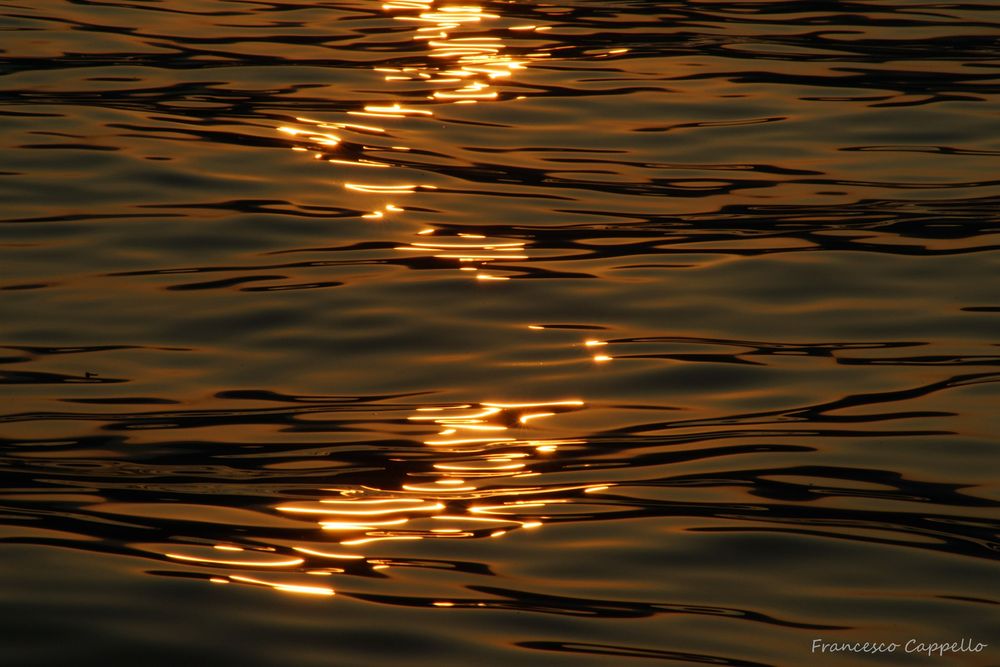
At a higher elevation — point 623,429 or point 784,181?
point 784,181

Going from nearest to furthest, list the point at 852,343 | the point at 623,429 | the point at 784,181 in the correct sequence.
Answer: the point at 623,429, the point at 852,343, the point at 784,181

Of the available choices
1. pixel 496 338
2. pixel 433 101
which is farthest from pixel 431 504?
pixel 433 101

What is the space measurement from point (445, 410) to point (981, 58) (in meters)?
3.46

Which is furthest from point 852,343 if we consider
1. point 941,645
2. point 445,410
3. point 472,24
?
point 472,24

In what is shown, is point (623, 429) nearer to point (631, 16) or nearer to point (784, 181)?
point (784, 181)

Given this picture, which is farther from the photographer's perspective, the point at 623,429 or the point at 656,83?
the point at 656,83

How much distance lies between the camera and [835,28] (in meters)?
5.88

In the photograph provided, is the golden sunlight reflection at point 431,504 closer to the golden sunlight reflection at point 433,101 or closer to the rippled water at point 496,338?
the rippled water at point 496,338

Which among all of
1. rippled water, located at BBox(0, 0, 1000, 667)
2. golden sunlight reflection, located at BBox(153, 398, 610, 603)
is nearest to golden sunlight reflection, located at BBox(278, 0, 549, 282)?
rippled water, located at BBox(0, 0, 1000, 667)

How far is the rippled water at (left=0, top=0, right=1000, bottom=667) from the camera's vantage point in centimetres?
218

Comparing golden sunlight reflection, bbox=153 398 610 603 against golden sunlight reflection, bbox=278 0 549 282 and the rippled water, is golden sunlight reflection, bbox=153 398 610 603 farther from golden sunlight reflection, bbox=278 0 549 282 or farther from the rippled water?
golden sunlight reflection, bbox=278 0 549 282

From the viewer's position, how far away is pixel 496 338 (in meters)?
3.33

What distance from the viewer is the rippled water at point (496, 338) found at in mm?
2180

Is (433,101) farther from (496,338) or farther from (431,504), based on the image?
(431,504)
